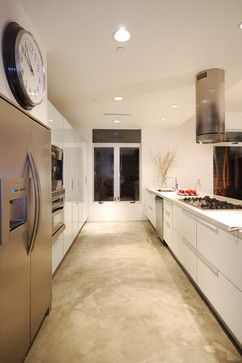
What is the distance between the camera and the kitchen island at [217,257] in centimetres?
153

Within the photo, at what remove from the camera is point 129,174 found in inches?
249

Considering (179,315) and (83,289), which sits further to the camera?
(83,289)

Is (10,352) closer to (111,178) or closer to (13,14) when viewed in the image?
(13,14)

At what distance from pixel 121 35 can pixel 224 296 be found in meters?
2.20

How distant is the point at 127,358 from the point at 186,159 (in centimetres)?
518

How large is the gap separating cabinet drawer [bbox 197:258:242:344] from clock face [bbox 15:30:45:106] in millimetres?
1904

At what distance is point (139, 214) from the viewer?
20.4 ft

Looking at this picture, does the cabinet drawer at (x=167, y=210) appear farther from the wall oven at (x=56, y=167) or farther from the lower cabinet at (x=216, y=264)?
the wall oven at (x=56, y=167)

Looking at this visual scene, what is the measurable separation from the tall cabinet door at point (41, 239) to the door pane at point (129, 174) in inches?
173

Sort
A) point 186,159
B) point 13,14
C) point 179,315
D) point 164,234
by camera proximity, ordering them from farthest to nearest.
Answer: point 186,159 < point 164,234 < point 179,315 < point 13,14

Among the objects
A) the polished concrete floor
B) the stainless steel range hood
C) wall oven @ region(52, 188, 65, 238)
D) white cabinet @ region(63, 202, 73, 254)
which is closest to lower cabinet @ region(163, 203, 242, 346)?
the polished concrete floor

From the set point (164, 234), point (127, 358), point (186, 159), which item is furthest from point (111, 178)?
point (127, 358)

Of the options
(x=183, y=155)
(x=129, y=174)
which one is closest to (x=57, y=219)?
(x=129, y=174)

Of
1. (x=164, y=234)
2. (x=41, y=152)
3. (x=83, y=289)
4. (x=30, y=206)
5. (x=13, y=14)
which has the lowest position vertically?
(x=83, y=289)
